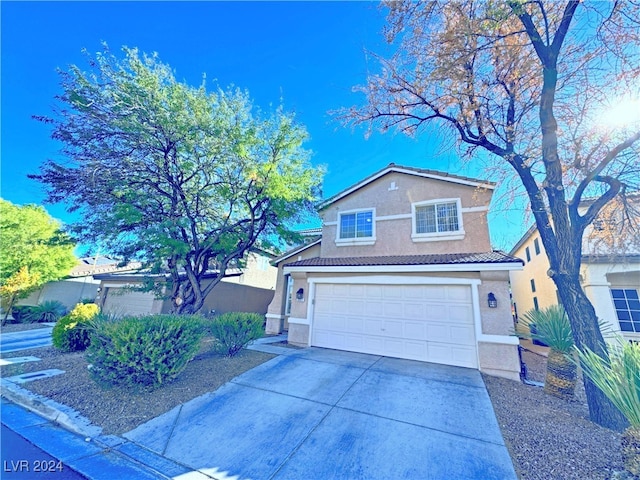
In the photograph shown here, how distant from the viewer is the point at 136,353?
531 centimetres

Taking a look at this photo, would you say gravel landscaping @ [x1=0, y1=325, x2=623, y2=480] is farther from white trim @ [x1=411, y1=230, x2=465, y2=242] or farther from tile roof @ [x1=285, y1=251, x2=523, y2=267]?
white trim @ [x1=411, y1=230, x2=465, y2=242]

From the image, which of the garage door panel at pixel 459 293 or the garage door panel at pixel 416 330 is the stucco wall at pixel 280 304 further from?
the garage door panel at pixel 459 293

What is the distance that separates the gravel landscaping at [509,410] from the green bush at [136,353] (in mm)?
A: 305

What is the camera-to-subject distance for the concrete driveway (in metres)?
3.40

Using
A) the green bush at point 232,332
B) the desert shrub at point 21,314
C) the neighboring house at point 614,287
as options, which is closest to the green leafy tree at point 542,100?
the neighboring house at point 614,287

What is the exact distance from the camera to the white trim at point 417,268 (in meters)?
7.32

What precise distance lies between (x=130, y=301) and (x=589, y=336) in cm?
2149

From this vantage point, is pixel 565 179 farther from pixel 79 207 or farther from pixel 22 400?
pixel 79 207

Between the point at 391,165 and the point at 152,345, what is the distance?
32.7 ft

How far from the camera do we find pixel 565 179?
264 inches

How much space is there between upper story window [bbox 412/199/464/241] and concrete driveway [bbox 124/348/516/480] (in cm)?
465

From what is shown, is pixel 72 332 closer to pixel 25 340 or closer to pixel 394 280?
pixel 25 340

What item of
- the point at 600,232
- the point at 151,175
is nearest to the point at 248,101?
the point at 151,175

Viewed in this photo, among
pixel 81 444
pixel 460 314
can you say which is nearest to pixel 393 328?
pixel 460 314
